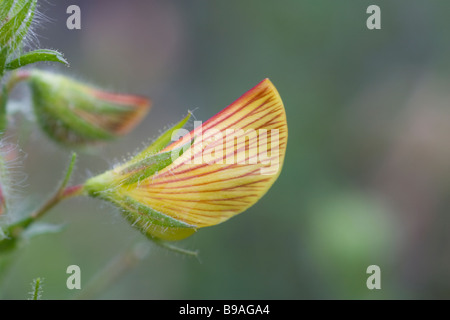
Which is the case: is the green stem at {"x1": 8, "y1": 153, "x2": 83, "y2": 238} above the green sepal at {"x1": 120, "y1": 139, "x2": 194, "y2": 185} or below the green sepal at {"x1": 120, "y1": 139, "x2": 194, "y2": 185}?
below

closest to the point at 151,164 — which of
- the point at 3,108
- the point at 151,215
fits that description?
the point at 151,215

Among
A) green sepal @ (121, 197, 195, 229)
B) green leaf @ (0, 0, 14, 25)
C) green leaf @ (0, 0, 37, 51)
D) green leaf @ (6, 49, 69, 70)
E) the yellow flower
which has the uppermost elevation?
green leaf @ (0, 0, 14, 25)

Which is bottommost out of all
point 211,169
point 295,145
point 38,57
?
point 211,169

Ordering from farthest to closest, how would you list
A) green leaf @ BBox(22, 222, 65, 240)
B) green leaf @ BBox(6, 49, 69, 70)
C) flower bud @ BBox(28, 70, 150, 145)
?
flower bud @ BBox(28, 70, 150, 145), green leaf @ BBox(22, 222, 65, 240), green leaf @ BBox(6, 49, 69, 70)

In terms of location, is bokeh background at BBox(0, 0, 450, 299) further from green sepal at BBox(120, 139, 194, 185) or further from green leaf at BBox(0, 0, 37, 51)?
green leaf at BBox(0, 0, 37, 51)

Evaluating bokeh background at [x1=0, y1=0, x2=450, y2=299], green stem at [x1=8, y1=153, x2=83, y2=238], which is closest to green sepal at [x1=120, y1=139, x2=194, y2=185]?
green stem at [x1=8, y1=153, x2=83, y2=238]

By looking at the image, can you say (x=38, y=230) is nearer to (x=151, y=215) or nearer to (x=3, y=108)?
(x=3, y=108)

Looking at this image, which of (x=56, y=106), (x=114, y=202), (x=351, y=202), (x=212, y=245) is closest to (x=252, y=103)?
(x=114, y=202)
